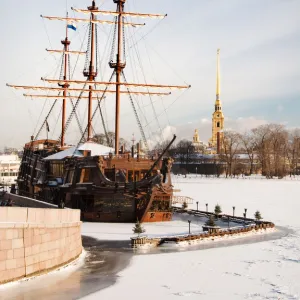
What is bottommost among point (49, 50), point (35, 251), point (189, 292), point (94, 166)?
point (189, 292)

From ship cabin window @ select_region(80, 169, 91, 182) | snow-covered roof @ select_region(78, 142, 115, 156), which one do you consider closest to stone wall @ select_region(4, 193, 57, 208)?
ship cabin window @ select_region(80, 169, 91, 182)

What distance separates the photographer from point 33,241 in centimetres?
1340

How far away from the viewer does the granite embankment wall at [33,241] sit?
1224 centimetres

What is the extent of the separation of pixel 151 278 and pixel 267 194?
117ft

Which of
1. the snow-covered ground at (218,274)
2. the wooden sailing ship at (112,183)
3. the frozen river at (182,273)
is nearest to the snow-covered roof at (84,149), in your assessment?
the wooden sailing ship at (112,183)

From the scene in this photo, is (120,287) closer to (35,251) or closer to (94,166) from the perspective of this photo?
(35,251)

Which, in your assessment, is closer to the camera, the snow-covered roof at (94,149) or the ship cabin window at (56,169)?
the snow-covered roof at (94,149)

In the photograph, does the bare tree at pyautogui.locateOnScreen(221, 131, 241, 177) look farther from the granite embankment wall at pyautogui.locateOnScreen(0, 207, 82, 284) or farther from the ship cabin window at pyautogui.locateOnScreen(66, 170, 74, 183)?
the granite embankment wall at pyautogui.locateOnScreen(0, 207, 82, 284)

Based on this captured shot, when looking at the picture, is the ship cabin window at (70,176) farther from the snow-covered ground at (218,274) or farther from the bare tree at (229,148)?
the bare tree at (229,148)

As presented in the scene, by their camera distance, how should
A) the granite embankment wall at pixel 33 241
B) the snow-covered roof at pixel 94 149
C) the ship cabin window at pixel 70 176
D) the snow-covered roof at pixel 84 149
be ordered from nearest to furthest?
the granite embankment wall at pixel 33 241, the ship cabin window at pixel 70 176, the snow-covered roof at pixel 84 149, the snow-covered roof at pixel 94 149

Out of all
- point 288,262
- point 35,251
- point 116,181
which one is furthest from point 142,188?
point 35,251

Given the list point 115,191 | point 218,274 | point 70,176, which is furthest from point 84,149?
point 218,274

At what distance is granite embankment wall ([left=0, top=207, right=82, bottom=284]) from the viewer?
1224 cm

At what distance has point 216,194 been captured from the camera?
4950 cm
